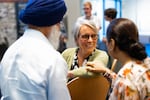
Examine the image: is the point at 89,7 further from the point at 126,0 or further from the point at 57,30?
the point at 57,30

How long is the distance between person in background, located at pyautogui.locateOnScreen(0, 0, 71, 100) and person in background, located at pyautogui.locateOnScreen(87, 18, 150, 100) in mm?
324

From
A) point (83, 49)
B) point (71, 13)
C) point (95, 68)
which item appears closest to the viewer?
point (95, 68)

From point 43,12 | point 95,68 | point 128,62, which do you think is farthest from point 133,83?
point 43,12

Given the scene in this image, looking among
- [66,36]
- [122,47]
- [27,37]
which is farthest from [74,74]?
[66,36]

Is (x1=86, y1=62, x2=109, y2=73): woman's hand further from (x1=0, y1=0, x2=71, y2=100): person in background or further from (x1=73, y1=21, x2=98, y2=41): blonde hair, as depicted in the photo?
(x1=73, y1=21, x2=98, y2=41): blonde hair

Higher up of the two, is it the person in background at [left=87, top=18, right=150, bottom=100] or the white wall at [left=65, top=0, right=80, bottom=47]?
the person in background at [left=87, top=18, right=150, bottom=100]

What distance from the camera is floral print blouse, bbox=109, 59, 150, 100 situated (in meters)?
1.50

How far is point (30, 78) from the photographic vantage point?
130cm

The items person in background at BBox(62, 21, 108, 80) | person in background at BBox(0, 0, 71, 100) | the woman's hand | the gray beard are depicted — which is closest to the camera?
person in background at BBox(0, 0, 71, 100)

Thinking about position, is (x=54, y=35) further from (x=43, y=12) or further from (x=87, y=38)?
(x=87, y=38)

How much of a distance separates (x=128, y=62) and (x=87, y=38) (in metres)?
0.98

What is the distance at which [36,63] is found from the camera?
4.30 ft

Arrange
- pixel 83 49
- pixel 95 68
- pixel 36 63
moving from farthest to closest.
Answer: pixel 83 49
pixel 95 68
pixel 36 63

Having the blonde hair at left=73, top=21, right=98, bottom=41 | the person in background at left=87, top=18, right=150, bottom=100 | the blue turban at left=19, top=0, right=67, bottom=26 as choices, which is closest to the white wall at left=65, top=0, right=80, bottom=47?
the blonde hair at left=73, top=21, right=98, bottom=41
